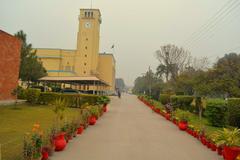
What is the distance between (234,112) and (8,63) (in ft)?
61.9

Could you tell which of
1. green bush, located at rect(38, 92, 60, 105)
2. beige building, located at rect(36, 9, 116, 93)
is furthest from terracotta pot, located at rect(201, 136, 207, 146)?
beige building, located at rect(36, 9, 116, 93)

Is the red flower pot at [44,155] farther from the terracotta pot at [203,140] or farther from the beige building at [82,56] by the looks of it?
the beige building at [82,56]

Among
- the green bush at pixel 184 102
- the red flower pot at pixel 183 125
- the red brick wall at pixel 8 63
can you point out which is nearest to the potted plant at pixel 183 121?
the red flower pot at pixel 183 125

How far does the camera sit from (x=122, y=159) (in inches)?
260

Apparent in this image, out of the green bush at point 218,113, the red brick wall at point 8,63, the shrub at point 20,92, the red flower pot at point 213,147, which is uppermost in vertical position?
the red brick wall at point 8,63

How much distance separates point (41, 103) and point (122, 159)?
64.1 ft

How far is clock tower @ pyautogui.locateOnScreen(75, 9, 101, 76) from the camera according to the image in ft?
197

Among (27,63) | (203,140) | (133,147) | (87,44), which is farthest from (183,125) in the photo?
(87,44)

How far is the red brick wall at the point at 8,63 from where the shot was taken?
19.4 meters

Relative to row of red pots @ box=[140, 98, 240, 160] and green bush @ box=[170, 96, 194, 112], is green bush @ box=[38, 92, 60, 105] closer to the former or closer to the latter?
green bush @ box=[170, 96, 194, 112]

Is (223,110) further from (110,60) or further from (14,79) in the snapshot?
(110,60)

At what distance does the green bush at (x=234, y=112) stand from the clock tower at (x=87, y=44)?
49456 mm

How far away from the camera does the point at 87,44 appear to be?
60062 mm

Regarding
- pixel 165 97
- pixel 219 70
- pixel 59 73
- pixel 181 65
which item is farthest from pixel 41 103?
pixel 59 73
